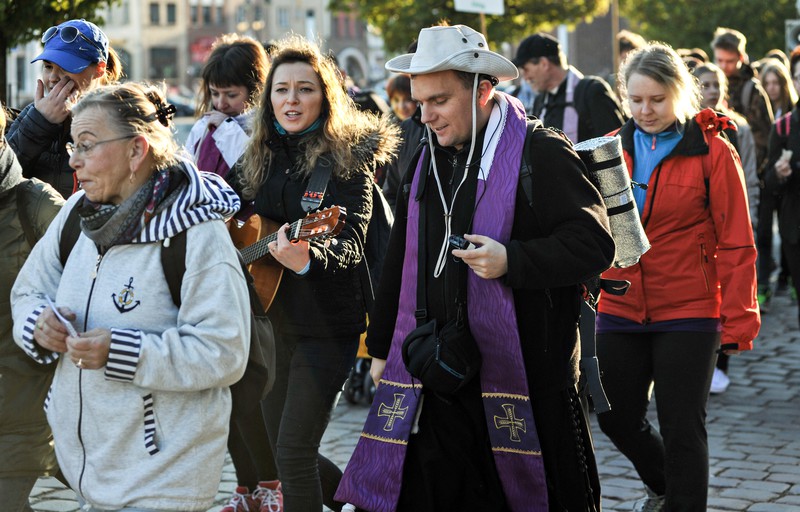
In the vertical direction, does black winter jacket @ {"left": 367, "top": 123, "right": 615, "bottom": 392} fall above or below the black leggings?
above

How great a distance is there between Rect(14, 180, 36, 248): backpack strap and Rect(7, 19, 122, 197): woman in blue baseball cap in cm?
79

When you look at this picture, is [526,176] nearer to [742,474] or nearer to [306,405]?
[306,405]

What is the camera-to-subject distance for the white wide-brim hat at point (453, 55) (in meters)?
3.93

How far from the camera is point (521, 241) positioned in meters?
3.86

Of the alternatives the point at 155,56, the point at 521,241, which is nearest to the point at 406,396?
the point at 521,241

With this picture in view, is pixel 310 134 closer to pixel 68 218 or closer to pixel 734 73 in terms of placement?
pixel 68 218

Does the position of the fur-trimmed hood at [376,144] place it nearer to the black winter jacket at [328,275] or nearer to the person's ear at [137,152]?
the black winter jacket at [328,275]

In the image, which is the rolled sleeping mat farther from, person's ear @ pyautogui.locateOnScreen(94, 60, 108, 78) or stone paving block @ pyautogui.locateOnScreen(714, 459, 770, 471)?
stone paving block @ pyautogui.locateOnScreen(714, 459, 770, 471)

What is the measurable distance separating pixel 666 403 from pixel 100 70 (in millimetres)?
2726

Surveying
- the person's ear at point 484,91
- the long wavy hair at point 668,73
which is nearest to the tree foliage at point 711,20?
the long wavy hair at point 668,73

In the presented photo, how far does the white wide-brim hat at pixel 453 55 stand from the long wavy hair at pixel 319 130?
1081 mm

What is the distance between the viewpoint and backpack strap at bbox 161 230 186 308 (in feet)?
11.5

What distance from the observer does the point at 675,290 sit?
5.19 m

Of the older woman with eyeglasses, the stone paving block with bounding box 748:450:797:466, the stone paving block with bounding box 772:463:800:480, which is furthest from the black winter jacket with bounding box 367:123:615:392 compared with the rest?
the stone paving block with bounding box 748:450:797:466
